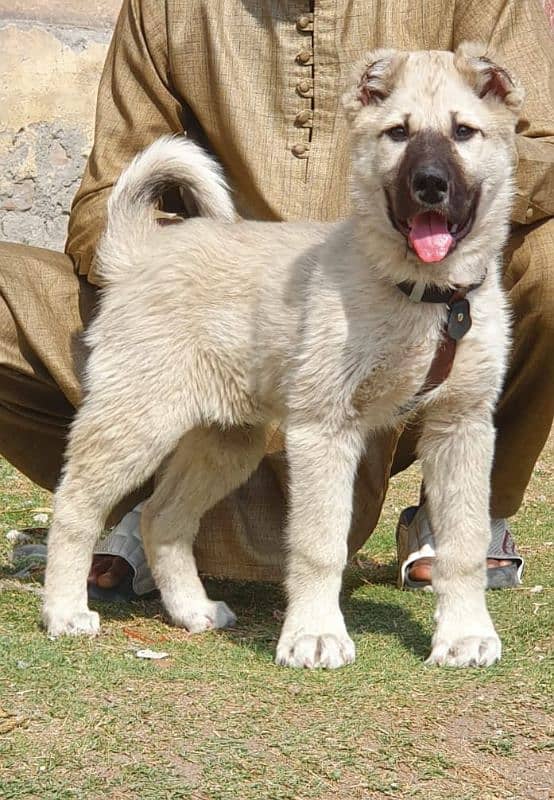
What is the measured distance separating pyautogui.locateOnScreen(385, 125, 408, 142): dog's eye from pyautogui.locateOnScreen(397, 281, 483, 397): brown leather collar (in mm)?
387

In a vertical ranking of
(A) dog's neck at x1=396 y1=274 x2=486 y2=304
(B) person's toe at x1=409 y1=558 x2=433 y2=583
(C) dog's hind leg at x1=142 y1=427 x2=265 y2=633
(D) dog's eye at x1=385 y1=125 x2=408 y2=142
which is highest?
(D) dog's eye at x1=385 y1=125 x2=408 y2=142

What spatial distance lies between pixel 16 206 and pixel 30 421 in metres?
3.49

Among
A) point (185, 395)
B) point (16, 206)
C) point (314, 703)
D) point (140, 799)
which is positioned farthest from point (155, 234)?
point (16, 206)

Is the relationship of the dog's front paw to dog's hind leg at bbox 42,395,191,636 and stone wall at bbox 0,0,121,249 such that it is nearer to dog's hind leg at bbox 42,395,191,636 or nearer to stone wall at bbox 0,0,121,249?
dog's hind leg at bbox 42,395,191,636

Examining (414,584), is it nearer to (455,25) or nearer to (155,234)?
(155,234)

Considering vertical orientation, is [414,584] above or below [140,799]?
below

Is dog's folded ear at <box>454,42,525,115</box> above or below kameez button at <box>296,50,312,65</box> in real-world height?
above

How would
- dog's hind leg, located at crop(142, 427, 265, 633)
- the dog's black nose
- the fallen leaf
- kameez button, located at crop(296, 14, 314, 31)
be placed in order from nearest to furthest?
the dog's black nose
the fallen leaf
dog's hind leg, located at crop(142, 427, 265, 633)
kameez button, located at crop(296, 14, 314, 31)

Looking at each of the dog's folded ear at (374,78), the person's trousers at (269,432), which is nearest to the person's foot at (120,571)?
the person's trousers at (269,432)

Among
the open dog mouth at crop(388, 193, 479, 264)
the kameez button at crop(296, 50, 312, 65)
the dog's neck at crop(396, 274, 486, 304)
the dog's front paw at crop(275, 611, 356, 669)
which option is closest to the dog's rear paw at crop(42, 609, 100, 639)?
the dog's front paw at crop(275, 611, 356, 669)

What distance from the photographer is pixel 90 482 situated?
379cm

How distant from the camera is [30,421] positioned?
15.5 feet

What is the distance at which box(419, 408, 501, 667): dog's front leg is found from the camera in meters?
3.51

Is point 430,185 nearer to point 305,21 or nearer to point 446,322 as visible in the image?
point 446,322
